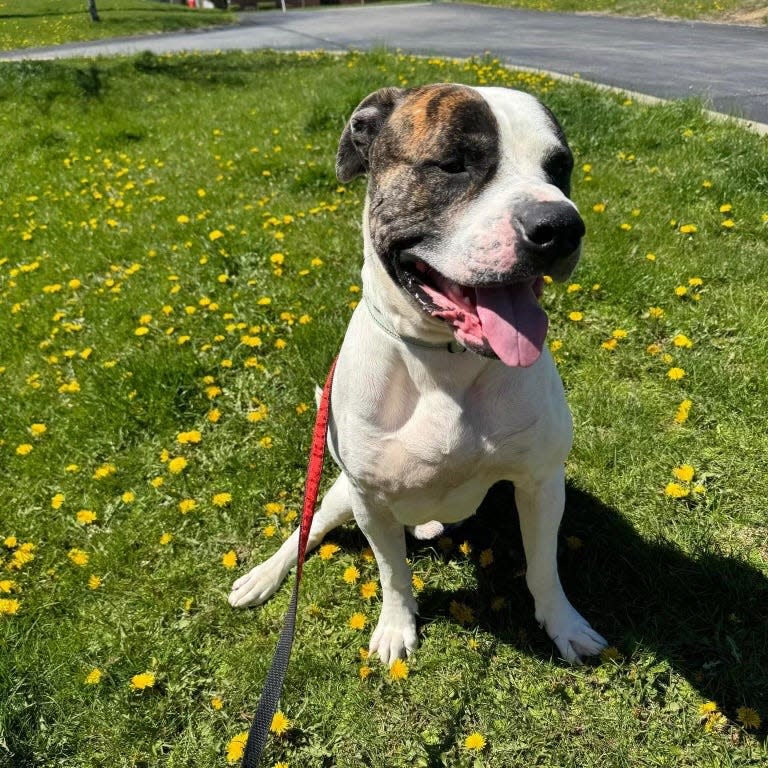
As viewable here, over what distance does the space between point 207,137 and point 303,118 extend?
3.78 feet

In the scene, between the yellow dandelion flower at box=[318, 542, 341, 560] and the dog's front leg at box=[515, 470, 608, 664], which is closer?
the dog's front leg at box=[515, 470, 608, 664]

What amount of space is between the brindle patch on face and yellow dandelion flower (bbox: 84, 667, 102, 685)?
5.81ft

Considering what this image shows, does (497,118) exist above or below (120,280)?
above

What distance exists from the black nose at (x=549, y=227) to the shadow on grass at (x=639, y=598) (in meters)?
1.45

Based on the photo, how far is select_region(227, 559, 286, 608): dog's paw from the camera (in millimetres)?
2559

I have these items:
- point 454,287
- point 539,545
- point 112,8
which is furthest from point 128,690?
point 112,8

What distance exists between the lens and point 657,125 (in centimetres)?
571

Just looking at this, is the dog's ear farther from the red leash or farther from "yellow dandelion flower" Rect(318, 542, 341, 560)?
"yellow dandelion flower" Rect(318, 542, 341, 560)

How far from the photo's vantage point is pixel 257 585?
2.57m

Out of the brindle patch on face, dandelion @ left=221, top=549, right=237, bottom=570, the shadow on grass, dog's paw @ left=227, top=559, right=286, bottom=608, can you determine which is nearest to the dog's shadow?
the shadow on grass

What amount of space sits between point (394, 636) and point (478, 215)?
1538 millimetres

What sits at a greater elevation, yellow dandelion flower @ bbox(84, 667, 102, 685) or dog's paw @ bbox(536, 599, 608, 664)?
dog's paw @ bbox(536, 599, 608, 664)

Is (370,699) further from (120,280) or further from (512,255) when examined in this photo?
(120,280)

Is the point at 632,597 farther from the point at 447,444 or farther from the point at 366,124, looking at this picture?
the point at 366,124
